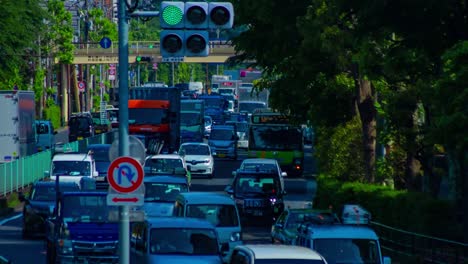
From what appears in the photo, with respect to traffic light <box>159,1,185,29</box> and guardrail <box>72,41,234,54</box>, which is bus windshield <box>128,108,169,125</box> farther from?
traffic light <box>159,1,185,29</box>

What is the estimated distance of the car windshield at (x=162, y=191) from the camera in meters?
32.3

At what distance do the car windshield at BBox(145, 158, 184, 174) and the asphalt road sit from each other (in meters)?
4.52

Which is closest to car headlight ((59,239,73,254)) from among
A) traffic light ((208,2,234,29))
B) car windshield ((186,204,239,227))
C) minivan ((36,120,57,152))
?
car windshield ((186,204,239,227))

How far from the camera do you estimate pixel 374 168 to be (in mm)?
35625

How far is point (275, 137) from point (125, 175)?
42972mm

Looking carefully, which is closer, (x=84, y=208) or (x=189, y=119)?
(x=84, y=208)

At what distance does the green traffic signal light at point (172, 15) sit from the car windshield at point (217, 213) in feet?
34.0

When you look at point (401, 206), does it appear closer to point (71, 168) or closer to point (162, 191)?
point (162, 191)

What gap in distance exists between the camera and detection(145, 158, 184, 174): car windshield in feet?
141

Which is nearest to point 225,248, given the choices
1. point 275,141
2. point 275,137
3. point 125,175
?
point 125,175

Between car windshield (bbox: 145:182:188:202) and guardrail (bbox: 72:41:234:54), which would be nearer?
car windshield (bbox: 145:182:188:202)

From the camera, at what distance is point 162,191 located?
107ft

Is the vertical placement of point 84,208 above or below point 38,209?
above

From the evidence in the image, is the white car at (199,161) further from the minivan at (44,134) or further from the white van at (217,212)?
the white van at (217,212)
